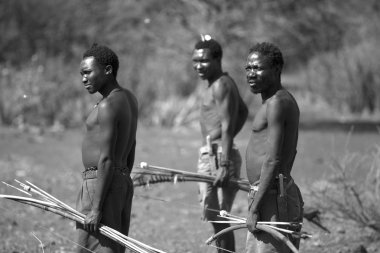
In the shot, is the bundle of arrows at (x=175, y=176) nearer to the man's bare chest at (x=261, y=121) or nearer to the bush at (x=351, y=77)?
the man's bare chest at (x=261, y=121)

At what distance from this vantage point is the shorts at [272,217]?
15.8 ft

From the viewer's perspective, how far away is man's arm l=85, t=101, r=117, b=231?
4.90 meters

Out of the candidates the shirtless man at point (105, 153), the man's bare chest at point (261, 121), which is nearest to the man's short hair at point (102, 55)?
the shirtless man at point (105, 153)

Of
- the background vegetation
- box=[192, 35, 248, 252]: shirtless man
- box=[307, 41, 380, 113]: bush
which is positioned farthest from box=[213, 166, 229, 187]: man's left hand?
box=[307, 41, 380, 113]: bush

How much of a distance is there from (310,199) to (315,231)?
24.4 inches

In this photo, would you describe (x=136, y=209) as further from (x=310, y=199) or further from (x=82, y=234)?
(x=82, y=234)

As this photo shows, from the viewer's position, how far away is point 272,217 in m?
4.86

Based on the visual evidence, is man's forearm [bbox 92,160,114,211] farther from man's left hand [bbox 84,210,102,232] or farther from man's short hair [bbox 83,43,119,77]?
man's short hair [bbox 83,43,119,77]

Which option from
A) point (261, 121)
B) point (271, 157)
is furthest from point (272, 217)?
point (261, 121)

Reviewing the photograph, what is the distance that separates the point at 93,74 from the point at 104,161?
2.00ft

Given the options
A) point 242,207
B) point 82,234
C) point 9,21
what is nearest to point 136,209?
point 242,207

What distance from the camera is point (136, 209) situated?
9.88 metres

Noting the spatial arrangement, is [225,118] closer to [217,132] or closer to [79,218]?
[217,132]

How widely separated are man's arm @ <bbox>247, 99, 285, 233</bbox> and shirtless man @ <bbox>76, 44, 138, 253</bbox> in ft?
2.94
